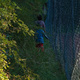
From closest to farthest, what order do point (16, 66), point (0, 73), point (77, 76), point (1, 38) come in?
point (0, 73), point (1, 38), point (77, 76), point (16, 66)

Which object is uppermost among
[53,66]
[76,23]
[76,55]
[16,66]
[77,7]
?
[77,7]

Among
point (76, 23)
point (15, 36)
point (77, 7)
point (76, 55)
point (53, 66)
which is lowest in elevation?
point (53, 66)

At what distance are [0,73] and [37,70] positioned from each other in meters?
1.87

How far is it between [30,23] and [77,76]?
5.20 feet

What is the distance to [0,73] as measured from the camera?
2.33 m

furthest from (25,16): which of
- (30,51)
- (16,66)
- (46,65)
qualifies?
(46,65)

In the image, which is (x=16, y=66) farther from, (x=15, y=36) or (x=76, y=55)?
(x=76, y=55)

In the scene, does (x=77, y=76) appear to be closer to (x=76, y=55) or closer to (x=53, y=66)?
(x=76, y=55)

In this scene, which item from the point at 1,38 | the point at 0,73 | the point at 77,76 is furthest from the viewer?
the point at 77,76

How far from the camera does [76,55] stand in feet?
10.8

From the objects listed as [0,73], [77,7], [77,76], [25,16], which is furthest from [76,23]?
[0,73]

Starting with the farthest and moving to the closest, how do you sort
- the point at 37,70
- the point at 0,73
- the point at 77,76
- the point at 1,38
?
the point at 37,70
the point at 77,76
the point at 1,38
the point at 0,73

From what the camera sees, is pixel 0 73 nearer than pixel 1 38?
Yes

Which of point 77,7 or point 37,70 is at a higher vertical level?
point 77,7
